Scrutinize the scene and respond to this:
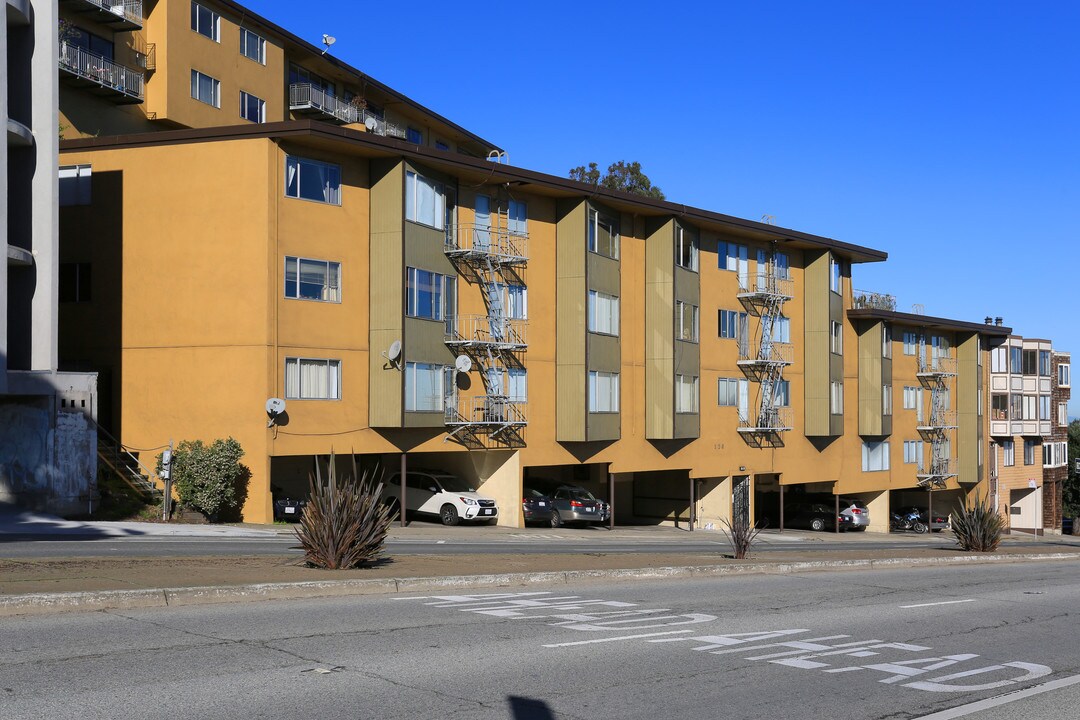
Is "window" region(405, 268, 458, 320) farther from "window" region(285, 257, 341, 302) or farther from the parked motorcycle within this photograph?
the parked motorcycle

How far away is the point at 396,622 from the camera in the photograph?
12312mm

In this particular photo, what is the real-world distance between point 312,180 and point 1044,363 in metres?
58.5

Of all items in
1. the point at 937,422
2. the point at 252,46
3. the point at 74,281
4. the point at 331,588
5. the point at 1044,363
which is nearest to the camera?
the point at 331,588

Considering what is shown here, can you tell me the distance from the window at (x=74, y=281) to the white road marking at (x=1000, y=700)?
104 ft

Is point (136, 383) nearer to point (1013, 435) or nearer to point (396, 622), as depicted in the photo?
point (396, 622)

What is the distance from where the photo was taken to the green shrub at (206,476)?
3098 centimetres

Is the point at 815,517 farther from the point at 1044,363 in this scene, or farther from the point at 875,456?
the point at 1044,363

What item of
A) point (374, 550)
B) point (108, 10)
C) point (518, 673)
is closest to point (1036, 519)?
point (108, 10)

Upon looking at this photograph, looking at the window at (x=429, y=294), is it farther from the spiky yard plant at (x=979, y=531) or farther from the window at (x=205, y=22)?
the spiky yard plant at (x=979, y=531)

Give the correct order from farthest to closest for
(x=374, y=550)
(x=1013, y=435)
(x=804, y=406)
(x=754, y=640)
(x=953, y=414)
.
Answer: (x=1013, y=435) → (x=953, y=414) → (x=804, y=406) → (x=374, y=550) → (x=754, y=640)

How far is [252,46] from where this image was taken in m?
48.4

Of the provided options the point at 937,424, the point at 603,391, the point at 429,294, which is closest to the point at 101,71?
the point at 429,294

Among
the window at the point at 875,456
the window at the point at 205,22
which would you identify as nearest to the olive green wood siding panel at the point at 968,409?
the window at the point at 875,456

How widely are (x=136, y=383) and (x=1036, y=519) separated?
63.7 m
